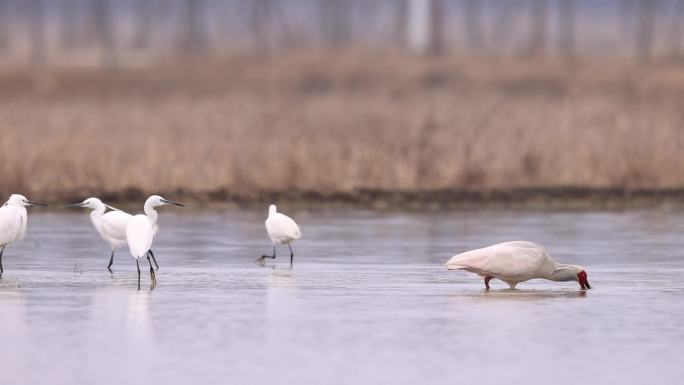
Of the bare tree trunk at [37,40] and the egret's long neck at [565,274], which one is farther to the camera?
the bare tree trunk at [37,40]

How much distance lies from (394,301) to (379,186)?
10.2 m

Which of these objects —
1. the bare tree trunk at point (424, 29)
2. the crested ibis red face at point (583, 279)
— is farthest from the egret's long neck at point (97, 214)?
the bare tree trunk at point (424, 29)

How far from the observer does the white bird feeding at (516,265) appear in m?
12.3

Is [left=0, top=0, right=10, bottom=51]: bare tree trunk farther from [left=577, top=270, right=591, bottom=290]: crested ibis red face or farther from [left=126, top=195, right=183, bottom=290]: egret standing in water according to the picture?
[left=577, top=270, right=591, bottom=290]: crested ibis red face

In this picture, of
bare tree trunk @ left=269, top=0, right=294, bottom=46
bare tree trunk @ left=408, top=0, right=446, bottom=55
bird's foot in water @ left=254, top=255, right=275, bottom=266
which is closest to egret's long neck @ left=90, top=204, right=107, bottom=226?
bird's foot in water @ left=254, top=255, right=275, bottom=266

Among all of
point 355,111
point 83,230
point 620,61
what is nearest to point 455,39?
point 620,61

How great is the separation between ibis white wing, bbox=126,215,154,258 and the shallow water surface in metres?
0.31

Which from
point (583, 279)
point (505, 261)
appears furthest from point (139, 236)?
point (583, 279)

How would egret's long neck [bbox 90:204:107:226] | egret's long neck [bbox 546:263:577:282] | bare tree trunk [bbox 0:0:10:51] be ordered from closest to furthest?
egret's long neck [bbox 546:263:577:282] → egret's long neck [bbox 90:204:107:226] → bare tree trunk [bbox 0:0:10:51]

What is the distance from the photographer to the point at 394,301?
11.9 meters

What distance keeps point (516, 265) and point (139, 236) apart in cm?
288

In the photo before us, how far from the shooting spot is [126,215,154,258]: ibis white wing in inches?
492

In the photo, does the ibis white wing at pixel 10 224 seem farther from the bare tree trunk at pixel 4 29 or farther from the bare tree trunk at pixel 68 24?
the bare tree trunk at pixel 68 24

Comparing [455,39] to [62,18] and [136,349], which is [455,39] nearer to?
[62,18]
